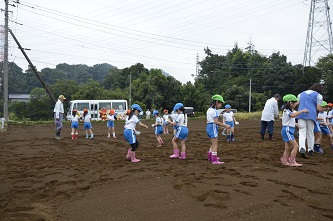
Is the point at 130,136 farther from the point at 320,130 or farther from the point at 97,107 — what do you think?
the point at 97,107

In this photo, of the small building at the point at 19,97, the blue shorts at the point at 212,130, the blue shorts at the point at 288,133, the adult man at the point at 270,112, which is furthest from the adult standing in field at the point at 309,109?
the small building at the point at 19,97

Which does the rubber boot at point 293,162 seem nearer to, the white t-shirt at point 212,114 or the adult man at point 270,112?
the white t-shirt at point 212,114

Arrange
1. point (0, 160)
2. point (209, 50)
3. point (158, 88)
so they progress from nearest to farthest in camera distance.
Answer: point (0, 160) < point (158, 88) < point (209, 50)

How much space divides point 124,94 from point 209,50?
31.2 metres

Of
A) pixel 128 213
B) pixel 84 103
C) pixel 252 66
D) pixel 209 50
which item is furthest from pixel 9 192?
pixel 209 50

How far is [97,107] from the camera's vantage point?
116 feet

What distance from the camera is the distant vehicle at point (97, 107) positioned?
34094 mm

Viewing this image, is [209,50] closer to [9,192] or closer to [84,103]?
[84,103]

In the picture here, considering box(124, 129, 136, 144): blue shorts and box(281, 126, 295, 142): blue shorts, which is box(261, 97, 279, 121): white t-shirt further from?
box(124, 129, 136, 144): blue shorts

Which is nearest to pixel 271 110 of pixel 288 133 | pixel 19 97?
pixel 288 133

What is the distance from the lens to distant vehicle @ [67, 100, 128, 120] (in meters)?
34.1

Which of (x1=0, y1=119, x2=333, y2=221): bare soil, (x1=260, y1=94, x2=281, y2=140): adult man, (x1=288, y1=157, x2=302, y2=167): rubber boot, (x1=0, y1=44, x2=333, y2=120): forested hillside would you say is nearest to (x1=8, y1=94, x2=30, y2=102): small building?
(x1=0, y1=44, x2=333, y2=120): forested hillside

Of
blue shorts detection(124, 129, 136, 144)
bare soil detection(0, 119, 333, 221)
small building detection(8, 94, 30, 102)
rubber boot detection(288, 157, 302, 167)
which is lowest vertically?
bare soil detection(0, 119, 333, 221)

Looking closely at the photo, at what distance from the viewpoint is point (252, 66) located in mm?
59219
